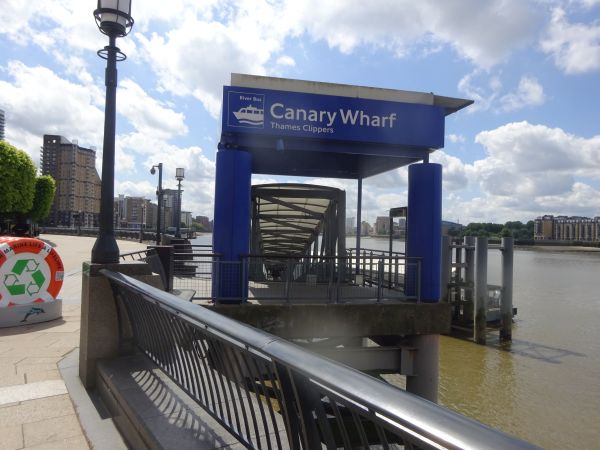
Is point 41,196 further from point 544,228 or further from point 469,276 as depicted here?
point 544,228

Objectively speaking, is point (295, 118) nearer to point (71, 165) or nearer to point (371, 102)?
point (371, 102)

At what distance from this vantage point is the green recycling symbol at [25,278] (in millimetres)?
7316

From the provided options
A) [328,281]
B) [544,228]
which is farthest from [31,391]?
[544,228]

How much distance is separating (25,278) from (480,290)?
52.8 feet

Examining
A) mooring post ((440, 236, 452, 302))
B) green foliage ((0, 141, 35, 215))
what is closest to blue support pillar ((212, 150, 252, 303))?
mooring post ((440, 236, 452, 302))

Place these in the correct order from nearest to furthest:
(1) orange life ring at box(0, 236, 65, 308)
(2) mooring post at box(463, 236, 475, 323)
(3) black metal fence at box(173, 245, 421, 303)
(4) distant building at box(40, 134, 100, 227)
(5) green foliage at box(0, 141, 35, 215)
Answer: (1) orange life ring at box(0, 236, 65, 308) → (3) black metal fence at box(173, 245, 421, 303) → (2) mooring post at box(463, 236, 475, 323) → (5) green foliage at box(0, 141, 35, 215) → (4) distant building at box(40, 134, 100, 227)

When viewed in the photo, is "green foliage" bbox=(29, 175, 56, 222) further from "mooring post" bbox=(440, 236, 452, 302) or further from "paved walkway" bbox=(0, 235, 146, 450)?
"paved walkway" bbox=(0, 235, 146, 450)

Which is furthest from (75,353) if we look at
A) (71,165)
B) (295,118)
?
(71,165)

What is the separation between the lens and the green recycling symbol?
7.32 m

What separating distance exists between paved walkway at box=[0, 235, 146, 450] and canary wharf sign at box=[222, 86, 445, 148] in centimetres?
470

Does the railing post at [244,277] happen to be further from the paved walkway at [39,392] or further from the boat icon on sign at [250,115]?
the paved walkway at [39,392]

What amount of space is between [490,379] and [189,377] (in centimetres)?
1362

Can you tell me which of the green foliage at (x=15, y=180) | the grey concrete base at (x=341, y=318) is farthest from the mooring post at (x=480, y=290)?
the green foliage at (x=15, y=180)

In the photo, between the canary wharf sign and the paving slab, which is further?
the canary wharf sign
